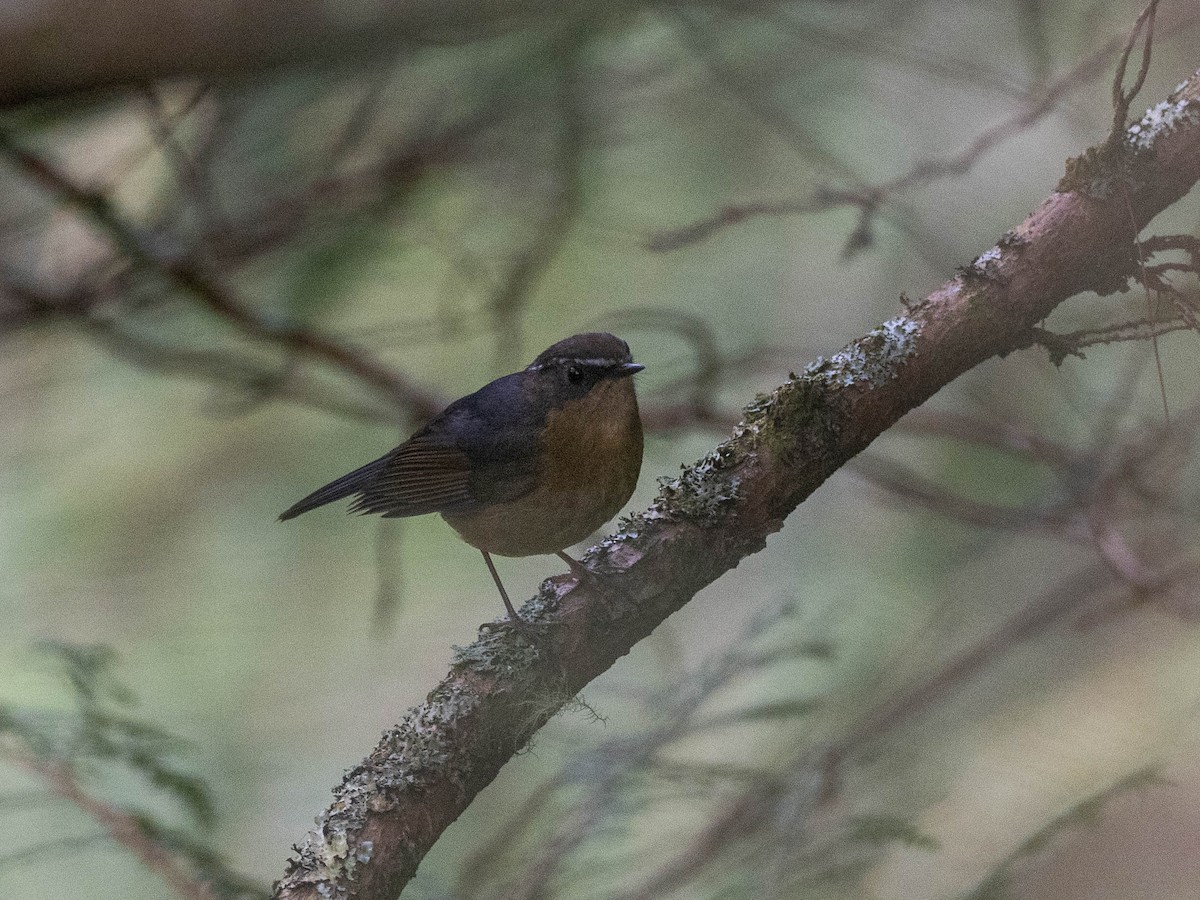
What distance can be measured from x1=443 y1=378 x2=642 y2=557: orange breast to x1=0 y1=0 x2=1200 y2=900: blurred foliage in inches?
16.4

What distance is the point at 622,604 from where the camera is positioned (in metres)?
2.02

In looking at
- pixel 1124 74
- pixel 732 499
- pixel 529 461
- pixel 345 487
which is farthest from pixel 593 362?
pixel 1124 74

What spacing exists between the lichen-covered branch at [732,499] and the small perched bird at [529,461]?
71 centimetres

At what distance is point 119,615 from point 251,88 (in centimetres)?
213

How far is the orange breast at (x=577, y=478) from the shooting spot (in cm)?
284

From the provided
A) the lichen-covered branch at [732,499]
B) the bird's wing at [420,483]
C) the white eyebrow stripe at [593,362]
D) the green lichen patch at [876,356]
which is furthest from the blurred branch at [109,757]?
the green lichen patch at [876,356]

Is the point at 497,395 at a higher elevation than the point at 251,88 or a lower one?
lower

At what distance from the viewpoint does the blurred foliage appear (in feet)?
9.93

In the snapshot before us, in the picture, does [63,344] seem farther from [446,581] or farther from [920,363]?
[920,363]

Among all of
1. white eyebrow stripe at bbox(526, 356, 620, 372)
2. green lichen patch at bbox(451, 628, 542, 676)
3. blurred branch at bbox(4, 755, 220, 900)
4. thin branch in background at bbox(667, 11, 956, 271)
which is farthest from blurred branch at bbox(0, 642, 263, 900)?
thin branch in background at bbox(667, 11, 956, 271)

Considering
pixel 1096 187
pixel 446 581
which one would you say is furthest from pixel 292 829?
pixel 1096 187

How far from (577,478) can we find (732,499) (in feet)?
3.09

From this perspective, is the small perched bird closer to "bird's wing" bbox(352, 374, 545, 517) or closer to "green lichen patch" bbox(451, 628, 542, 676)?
"bird's wing" bbox(352, 374, 545, 517)

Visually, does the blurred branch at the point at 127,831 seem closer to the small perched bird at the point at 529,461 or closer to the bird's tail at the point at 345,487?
the small perched bird at the point at 529,461
